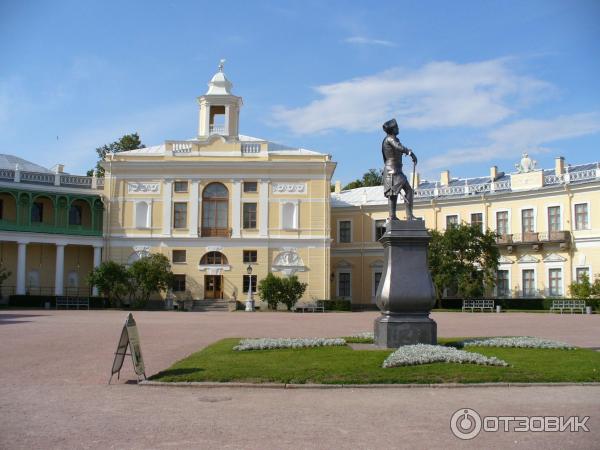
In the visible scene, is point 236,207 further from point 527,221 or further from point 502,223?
point 527,221

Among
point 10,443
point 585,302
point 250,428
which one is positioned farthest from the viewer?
point 585,302

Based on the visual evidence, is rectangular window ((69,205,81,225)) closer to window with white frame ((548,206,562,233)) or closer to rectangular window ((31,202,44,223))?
rectangular window ((31,202,44,223))

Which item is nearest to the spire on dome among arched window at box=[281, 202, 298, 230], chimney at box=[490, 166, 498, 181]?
arched window at box=[281, 202, 298, 230]

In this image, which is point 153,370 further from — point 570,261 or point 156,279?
point 570,261

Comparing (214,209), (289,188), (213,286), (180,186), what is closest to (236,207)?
(214,209)

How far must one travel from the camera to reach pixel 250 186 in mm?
47469

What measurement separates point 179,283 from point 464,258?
1984cm

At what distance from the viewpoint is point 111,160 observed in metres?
47.4

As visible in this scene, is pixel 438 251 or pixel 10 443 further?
pixel 438 251

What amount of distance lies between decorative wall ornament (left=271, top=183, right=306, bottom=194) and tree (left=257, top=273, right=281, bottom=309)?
6.74m

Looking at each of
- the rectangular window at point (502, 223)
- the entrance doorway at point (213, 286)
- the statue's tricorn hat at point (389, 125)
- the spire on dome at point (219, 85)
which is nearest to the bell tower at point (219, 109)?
the spire on dome at point (219, 85)

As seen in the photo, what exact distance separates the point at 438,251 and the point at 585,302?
9624 mm

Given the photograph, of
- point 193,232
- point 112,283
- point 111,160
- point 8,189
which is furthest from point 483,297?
point 8,189

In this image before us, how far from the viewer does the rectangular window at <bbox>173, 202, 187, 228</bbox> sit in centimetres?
4738
